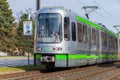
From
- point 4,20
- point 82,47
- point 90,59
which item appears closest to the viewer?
point 82,47

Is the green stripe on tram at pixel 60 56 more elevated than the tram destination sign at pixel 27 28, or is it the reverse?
the tram destination sign at pixel 27 28

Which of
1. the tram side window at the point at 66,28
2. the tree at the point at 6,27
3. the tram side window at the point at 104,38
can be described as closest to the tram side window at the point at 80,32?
the tram side window at the point at 66,28

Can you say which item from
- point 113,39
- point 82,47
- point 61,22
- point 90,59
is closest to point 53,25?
point 61,22

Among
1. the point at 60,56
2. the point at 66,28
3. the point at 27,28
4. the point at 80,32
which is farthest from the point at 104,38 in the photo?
the point at 60,56

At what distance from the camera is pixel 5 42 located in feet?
314

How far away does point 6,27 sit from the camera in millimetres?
94688

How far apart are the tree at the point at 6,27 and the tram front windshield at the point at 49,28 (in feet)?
227

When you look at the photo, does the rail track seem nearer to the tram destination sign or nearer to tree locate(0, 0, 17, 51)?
the tram destination sign

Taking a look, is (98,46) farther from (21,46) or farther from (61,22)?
(21,46)

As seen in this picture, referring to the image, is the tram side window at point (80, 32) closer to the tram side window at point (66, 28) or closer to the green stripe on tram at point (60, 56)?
the tram side window at point (66, 28)

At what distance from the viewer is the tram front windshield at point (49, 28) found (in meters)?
22.5

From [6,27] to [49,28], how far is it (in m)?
73.1

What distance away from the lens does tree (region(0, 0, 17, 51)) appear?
304 ft

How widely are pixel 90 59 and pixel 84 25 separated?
330 centimetres
